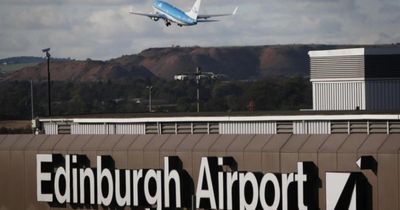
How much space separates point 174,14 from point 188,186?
85.5 metres

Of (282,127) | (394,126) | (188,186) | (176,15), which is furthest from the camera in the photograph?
(176,15)

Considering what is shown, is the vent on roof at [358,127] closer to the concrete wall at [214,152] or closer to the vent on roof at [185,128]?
the vent on roof at [185,128]

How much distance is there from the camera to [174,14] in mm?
135875

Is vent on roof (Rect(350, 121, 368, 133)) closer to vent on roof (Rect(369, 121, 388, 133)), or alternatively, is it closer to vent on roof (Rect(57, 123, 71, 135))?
vent on roof (Rect(369, 121, 388, 133))

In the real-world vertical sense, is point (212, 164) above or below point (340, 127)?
below

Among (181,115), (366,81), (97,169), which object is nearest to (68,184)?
(97,169)

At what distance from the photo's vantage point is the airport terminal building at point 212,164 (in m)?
45.0

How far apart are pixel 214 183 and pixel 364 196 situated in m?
7.20

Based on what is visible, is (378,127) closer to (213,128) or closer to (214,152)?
(213,128)

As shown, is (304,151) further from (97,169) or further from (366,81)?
(366,81)

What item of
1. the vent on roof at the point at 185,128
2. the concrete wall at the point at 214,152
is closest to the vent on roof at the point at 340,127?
the vent on roof at the point at 185,128

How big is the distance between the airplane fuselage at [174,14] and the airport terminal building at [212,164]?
62.8m

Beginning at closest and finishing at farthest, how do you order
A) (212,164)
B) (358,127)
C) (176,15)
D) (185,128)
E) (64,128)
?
(212,164)
(358,127)
(185,128)
(64,128)
(176,15)

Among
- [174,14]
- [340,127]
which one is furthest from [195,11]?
[340,127]
